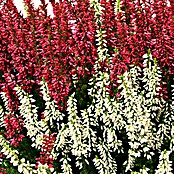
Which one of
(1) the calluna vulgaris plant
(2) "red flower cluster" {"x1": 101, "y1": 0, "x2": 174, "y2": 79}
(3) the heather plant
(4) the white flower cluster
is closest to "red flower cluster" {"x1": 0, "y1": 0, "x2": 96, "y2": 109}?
(1) the calluna vulgaris plant

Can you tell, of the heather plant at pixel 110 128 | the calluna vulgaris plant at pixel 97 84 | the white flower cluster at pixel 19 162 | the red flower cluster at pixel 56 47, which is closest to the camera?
the white flower cluster at pixel 19 162

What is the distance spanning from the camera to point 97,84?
5398mm

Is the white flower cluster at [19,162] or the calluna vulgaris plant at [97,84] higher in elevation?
the calluna vulgaris plant at [97,84]

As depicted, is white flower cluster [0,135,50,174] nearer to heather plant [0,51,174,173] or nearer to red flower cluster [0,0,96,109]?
heather plant [0,51,174,173]

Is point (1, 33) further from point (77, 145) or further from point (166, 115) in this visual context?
point (166, 115)

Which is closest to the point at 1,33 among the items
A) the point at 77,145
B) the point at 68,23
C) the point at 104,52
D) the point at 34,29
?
the point at 34,29

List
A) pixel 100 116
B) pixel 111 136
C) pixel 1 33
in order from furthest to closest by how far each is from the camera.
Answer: pixel 1 33 < pixel 100 116 < pixel 111 136

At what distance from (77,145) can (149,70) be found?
1.44 metres

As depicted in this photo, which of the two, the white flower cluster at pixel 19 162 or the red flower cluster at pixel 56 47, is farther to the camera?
the red flower cluster at pixel 56 47

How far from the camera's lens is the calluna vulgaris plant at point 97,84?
5.25 m

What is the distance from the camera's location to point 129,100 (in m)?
5.21

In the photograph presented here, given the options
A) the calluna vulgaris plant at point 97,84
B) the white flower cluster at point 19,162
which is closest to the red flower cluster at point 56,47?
the calluna vulgaris plant at point 97,84

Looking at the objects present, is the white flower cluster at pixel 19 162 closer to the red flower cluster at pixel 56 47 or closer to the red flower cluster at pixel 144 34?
the red flower cluster at pixel 56 47

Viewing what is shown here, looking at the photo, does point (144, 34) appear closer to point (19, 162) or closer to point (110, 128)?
point (110, 128)
